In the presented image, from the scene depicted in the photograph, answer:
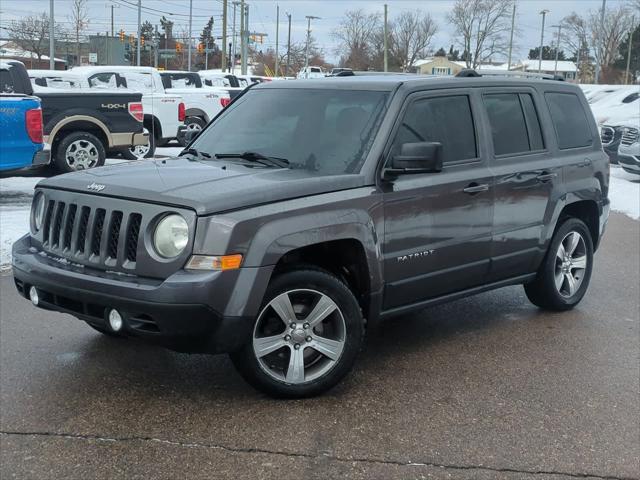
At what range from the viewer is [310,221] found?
447 cm

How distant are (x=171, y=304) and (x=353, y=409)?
1.21m

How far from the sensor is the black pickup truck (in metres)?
13.5

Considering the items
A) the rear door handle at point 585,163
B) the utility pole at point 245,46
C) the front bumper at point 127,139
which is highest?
the utility pole at point 245,46

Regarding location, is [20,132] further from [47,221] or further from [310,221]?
[310,221]

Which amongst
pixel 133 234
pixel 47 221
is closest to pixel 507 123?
pixel 133 234

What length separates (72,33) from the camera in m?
68.3

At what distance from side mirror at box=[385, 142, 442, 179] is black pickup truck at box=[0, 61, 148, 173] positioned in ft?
32.0

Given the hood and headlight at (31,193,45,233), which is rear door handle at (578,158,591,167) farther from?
headlight at (31,193,45,233)

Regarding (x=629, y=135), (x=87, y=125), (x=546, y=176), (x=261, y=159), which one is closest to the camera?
(x=261, y=159)

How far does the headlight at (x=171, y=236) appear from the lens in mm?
4176

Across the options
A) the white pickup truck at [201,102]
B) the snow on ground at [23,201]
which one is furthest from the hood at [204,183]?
the white pickup truck at [201,102]

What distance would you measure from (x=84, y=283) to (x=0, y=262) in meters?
4.18

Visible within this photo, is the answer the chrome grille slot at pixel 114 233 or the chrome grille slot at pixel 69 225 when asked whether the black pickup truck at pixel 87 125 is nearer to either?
the chrome grille slot at pixel 69 225

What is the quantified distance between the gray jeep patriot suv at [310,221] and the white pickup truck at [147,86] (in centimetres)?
1209
